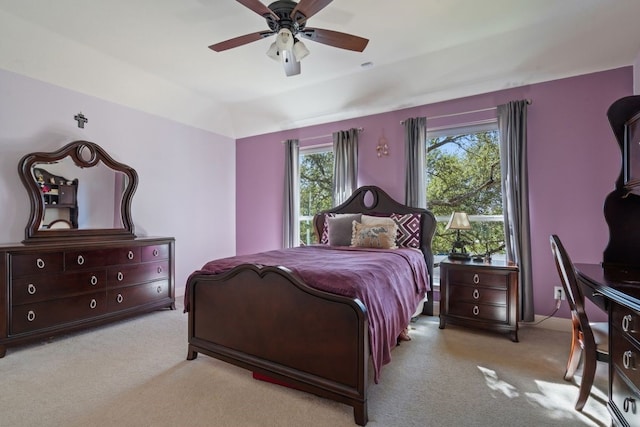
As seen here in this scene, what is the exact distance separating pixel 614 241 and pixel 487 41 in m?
2.17

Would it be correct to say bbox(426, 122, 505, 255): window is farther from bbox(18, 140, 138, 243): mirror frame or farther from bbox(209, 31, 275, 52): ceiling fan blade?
bbox(18, 140, 138, 243): mirror frame

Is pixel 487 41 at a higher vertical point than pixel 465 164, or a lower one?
higher

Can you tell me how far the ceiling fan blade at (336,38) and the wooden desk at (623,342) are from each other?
2206mm

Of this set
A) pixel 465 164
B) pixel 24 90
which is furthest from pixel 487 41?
pixel 24 90

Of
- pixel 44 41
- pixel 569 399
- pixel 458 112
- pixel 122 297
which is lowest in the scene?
pixel 569 399

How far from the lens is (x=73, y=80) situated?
3.32m

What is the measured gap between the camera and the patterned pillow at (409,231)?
3539 mm

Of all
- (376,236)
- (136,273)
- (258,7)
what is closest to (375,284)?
(376,236)

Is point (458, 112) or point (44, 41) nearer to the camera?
point (44, 41)

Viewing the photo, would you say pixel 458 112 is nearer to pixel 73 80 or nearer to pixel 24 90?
pixel 73 80

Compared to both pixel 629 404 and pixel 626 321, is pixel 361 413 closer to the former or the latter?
pixel 629 404

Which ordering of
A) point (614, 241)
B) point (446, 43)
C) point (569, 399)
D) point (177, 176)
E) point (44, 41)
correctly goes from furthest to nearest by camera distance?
point (177, 176) → point (446, 43) → point (44, 41) → point (614, 241) → point (569, 399)

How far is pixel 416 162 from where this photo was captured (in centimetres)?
379

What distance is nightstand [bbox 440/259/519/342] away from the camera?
9.27 feet
